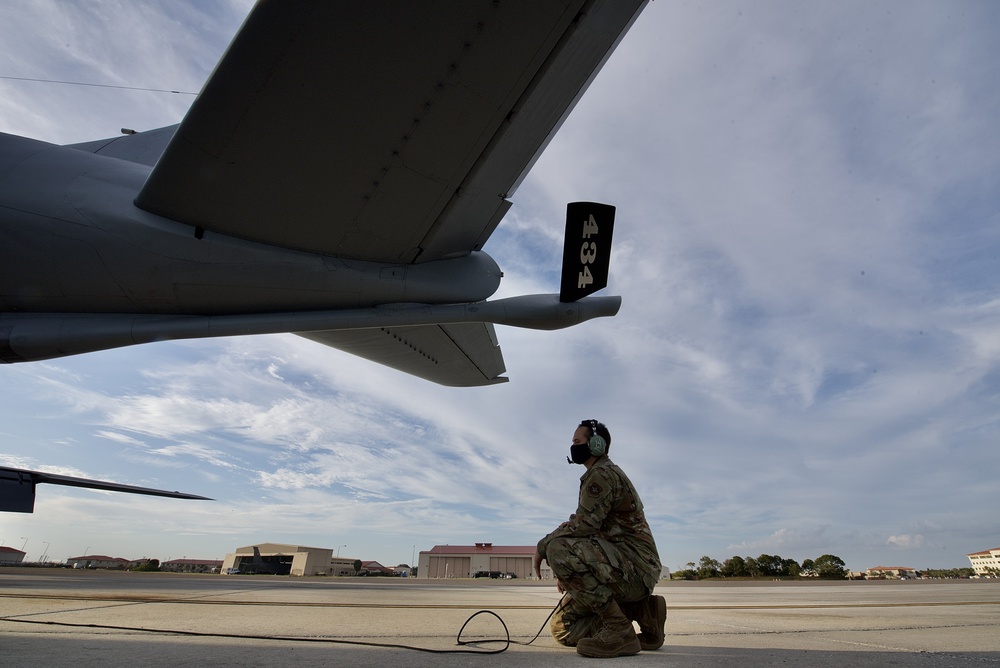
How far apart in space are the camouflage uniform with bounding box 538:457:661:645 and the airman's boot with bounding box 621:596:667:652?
0.08 meters

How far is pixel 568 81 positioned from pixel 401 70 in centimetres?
112

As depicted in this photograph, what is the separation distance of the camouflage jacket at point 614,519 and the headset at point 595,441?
0.22 feet

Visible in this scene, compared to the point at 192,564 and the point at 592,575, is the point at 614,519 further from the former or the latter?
the point at 192,564

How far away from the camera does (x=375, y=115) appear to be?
351 cm

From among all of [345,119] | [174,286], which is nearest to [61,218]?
[174,286]

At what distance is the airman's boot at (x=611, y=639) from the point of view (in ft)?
8.06

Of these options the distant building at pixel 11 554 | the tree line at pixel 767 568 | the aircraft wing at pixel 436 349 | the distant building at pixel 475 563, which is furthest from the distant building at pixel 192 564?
the aircraft wing at pixel 436 349

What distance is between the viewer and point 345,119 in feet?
11.5

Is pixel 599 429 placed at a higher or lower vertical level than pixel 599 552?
higher

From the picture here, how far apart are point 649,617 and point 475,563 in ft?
208

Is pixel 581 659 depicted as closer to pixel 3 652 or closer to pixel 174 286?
pixel 3 652

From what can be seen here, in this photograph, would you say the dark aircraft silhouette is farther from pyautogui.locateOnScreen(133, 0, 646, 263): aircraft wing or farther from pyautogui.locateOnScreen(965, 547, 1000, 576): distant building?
pyautogui.locateOnScreen(965, 547, 1000, 576): distant building

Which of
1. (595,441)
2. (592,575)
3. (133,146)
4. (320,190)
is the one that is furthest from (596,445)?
(133,146)

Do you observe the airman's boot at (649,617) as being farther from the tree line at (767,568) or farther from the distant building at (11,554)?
the distant building at (11,554)
